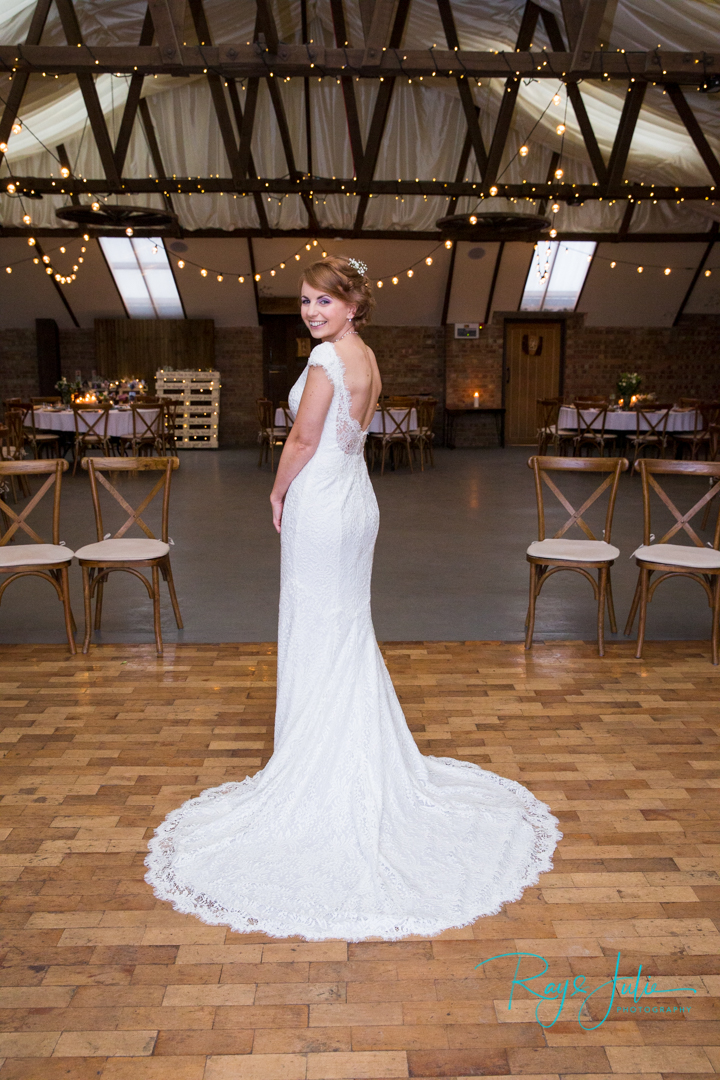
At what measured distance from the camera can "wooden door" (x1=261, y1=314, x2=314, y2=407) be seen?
16.1 metres

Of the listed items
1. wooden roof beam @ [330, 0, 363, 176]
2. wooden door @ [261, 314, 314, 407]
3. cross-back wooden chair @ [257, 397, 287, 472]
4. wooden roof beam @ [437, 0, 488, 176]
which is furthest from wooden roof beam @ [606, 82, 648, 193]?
wooden door @ [261, 314, 314, 407]

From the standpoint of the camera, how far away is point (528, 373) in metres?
16.5

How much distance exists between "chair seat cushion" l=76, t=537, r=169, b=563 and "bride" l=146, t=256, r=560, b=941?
1766mm

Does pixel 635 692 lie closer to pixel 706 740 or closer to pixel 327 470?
pixel 706 740

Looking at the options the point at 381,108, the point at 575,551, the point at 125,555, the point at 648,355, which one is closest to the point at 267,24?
the point at 381,108

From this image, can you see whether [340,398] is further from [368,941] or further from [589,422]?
[589,422]

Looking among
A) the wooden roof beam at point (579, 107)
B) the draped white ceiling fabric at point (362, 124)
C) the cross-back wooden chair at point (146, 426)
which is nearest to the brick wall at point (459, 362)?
the draped white ceiling fabric at point (362, 124)

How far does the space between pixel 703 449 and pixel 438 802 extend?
487 inches

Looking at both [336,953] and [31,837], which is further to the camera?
[31,837]

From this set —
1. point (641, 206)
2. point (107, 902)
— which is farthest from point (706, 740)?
point (641, 206)

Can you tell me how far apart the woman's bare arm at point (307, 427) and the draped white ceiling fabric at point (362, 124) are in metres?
7.13

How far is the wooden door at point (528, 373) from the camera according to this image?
16.3m

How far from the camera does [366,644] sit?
2873mm

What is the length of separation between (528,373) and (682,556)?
12.5 meters
